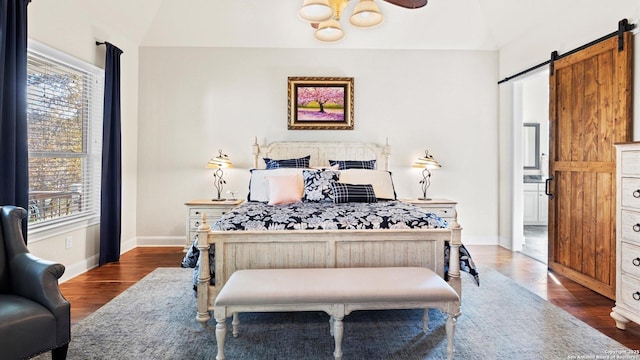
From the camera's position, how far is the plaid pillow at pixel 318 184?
3672mm

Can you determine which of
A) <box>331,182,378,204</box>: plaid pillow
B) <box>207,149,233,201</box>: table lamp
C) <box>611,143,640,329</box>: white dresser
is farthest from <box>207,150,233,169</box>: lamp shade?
<box>611,143,640,329</box>: white dresser

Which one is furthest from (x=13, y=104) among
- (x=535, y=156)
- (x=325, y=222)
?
(x=535, y=156)

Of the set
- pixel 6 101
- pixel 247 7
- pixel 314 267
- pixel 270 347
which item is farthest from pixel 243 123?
pixel 270 347

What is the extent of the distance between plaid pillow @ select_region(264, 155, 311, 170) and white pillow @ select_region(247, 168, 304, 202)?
0.99ft

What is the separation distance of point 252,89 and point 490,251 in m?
3.91

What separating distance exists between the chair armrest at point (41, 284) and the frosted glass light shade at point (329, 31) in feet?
8.84

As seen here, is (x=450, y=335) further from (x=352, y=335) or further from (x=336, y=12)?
(x=336, y=12)

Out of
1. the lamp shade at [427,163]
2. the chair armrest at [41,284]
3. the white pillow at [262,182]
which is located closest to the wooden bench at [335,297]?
the chair armrest at [41,284]

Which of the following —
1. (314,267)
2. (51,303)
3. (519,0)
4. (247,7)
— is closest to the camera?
(51,303)

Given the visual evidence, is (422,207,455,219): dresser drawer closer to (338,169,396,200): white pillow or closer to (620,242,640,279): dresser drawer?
(338,169,396,200): white pillow

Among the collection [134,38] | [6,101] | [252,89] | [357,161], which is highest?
[134,38]

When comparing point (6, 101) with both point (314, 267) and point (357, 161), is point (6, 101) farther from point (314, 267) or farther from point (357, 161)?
point (357, 161)

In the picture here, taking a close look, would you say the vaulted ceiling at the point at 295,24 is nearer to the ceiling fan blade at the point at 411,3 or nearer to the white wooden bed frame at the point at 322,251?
the ceiling fan blade at the point at 411,3

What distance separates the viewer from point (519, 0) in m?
4.12
